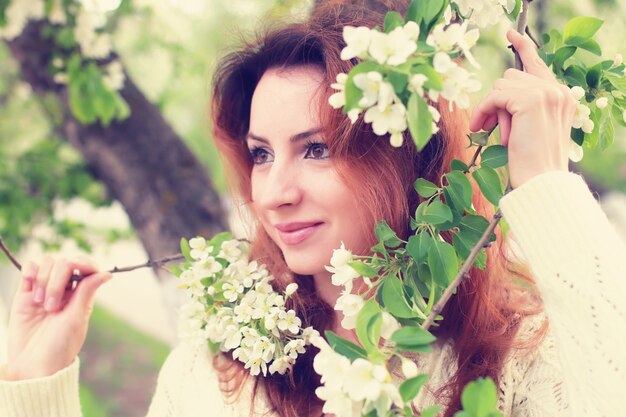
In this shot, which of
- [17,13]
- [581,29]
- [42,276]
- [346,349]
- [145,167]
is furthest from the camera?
[145,167]

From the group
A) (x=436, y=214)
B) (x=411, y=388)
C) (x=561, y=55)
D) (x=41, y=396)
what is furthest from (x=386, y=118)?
(x=41, y=396)

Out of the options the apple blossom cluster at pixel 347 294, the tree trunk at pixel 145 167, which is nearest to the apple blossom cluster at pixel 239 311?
the apple blossom cluster at pixel 347 294

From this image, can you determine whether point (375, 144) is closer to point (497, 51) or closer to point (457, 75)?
point (457, 75)

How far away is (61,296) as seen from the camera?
1.93 meters

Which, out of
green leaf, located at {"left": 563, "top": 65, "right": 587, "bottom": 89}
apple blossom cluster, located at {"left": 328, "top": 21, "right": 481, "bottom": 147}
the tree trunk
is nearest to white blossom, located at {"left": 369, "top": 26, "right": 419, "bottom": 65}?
apple blossom cluster, located at {"left": 328, "top": 21, "right": 481, "bottom": 147}

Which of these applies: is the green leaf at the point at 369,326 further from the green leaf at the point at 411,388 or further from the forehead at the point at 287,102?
the forehead at the point at 287,102

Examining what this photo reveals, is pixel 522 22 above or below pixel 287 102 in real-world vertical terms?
above

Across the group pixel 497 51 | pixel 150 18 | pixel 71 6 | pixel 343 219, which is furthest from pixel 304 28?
pixel 497 51

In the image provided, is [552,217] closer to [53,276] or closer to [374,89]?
[374,89]

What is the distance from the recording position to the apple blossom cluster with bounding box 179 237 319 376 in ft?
5.20

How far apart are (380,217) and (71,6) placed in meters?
1.88

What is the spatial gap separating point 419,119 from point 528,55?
1.29ft

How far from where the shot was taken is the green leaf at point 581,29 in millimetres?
1236

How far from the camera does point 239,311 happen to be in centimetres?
162
